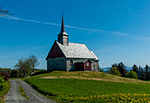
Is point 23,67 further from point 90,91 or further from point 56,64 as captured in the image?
point 90,91

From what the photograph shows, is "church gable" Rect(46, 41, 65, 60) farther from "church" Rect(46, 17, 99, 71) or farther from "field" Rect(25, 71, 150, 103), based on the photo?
"field" Rect(25, 71, 150, 103)

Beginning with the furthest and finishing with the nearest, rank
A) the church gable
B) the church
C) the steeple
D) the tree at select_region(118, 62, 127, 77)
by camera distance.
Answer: the tree at select_region(118, 62, 127, 77)
the steeple
the church gable
the church

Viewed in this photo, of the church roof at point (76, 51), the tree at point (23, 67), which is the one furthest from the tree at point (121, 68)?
the tree at point (23, 67)

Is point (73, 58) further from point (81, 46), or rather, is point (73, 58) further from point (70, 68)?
point (81, 46)

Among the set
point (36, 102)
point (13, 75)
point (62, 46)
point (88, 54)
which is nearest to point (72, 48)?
point (62, 46)

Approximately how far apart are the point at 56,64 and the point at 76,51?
30.7 ft

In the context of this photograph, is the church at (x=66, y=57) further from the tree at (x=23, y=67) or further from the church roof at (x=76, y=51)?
the tree at (x=23, y=67)

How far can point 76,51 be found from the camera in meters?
50.8

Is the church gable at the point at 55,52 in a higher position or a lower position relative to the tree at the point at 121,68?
higher

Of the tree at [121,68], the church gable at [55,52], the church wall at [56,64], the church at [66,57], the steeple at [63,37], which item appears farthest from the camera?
the tree at [121,68]

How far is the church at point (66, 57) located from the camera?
45.6 m

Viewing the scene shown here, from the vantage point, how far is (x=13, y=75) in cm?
5806

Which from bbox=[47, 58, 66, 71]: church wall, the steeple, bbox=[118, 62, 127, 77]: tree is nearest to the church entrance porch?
bbox=[47, 58, 66, 71]: church wall

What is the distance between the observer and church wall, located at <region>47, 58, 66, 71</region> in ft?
149
